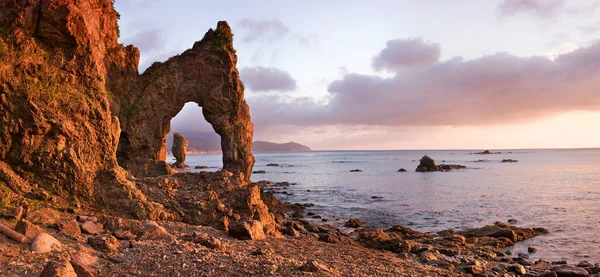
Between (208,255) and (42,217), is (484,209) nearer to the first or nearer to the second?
(208,255)

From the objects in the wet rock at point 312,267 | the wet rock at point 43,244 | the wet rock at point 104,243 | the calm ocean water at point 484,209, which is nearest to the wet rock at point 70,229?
the wet rock at point 104,243

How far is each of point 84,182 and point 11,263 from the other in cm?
579

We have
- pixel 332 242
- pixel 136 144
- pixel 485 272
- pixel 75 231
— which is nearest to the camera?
pixel 75 231

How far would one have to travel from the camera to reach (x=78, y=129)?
11.7m

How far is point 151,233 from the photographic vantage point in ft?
31.2

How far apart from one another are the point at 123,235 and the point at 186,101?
17393 mm

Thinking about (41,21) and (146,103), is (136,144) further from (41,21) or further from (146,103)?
(41,21)

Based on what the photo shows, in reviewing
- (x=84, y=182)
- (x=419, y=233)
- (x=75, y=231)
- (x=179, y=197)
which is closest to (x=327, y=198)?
(x=419, y=233)

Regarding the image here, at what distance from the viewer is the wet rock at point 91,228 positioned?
8.88 meters

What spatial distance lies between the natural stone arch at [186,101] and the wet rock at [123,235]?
14.5m

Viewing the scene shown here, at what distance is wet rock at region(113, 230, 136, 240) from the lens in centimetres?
891

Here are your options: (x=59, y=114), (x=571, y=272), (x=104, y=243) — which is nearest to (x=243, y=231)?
(x=104, y=243)

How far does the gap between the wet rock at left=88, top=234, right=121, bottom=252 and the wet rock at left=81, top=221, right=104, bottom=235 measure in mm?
730

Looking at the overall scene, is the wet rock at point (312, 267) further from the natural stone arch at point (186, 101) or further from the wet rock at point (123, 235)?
the natural stone arch at point (186, 101)
